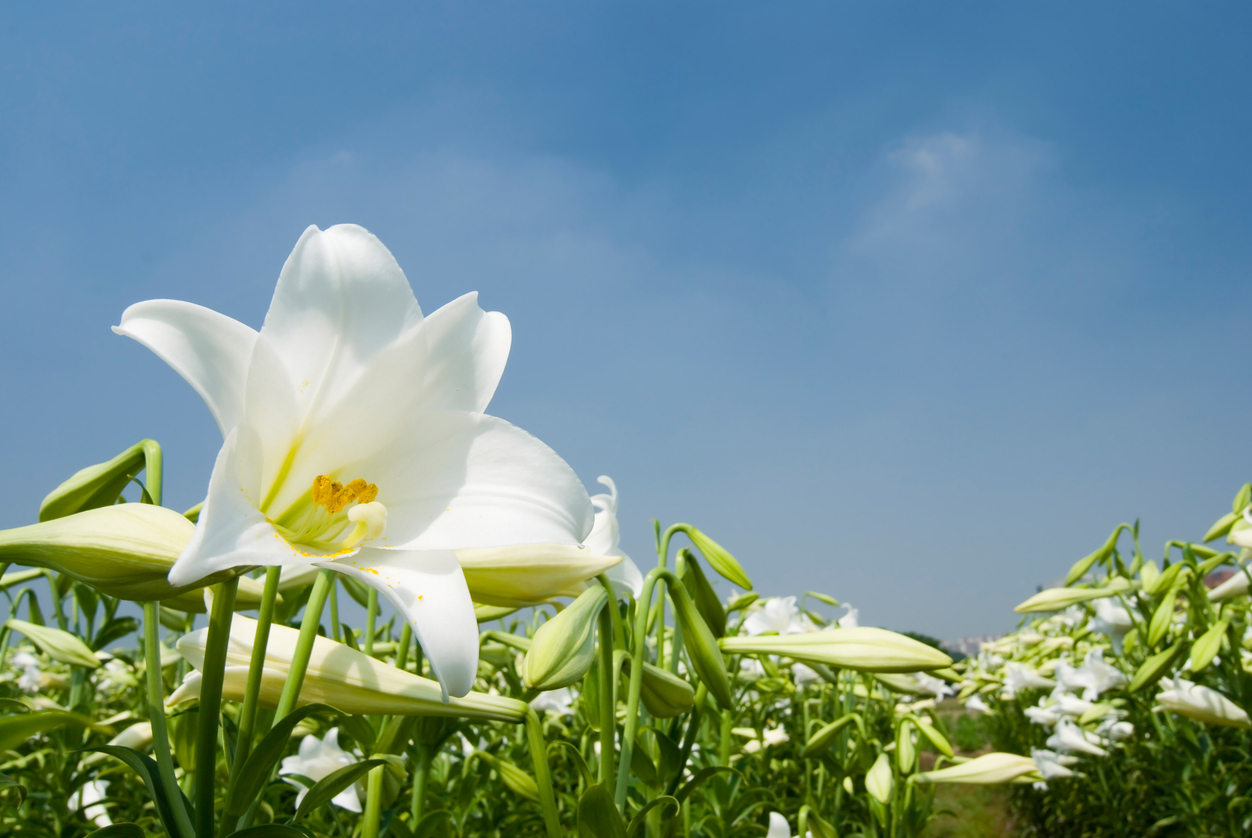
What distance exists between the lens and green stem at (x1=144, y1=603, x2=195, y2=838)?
553 mm

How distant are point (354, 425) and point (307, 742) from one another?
43.3 inches

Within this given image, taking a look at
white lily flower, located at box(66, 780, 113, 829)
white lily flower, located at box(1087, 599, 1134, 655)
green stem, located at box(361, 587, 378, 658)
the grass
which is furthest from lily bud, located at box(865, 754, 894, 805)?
the grass

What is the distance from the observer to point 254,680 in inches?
21.9

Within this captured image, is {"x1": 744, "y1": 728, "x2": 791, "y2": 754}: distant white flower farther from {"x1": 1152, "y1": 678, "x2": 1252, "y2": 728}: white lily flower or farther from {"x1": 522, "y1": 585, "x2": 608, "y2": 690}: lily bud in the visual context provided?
{"x1": 522, "y1": 585, "x2": 608, "y2": 690}: lily bud

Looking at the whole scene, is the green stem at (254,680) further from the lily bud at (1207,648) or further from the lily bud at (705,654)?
the lily bud at (1207,648)

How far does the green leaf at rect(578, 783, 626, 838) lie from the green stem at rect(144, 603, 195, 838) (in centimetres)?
32

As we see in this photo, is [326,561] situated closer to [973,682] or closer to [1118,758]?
[973,682]

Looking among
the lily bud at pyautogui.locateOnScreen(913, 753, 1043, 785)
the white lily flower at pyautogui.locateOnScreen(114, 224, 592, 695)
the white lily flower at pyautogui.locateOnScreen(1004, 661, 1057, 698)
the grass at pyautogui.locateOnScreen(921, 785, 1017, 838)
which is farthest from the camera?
the grass at pyautogui.locateOnScreen(921, 785, 1017, 838)

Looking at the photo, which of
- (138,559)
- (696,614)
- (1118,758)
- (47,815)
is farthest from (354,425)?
(1118,758)

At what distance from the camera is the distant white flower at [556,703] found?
248 centimetres

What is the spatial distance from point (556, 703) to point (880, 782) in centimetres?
129

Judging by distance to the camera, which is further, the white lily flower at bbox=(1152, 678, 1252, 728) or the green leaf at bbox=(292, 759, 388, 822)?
the white lily flower at bbox=(1152, 678, 1252, 728)

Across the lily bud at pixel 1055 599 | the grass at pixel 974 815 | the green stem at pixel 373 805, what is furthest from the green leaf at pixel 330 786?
the grass at pixel 974 815

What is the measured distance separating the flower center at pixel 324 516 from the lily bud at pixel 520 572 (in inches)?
3.5
